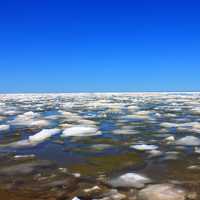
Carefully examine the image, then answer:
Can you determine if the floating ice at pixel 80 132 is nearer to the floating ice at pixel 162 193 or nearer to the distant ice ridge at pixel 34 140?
the distant ice ridge at pixel 34 140

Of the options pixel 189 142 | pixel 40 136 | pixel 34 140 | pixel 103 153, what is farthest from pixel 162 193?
pixel 40 136

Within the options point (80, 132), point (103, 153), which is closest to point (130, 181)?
point (103, 153)

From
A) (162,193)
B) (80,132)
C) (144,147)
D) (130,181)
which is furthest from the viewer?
(80,132)

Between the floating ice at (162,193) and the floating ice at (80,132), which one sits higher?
the floating ice at (80,132)

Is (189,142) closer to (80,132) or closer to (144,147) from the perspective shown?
(144,147)

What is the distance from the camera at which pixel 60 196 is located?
349 cm

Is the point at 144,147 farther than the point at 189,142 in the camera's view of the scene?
No

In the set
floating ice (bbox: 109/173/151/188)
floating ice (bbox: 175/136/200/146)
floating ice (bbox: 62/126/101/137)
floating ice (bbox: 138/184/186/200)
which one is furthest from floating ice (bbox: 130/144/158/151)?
floating ice (bbox: 138/184/186/200)

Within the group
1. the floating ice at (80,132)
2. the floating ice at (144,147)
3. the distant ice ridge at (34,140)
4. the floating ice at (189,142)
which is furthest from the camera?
the floating ice at (80,132)

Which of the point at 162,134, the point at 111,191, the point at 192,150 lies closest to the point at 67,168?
the point at 111,191

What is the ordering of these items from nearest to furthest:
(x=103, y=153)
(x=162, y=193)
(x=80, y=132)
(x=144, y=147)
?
(x=162, y=193) < (x=103, y=153) < (x=144, y=147) < (x=80, y=132)

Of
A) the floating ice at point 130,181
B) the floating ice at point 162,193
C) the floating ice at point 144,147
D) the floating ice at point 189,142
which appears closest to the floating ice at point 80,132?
the floating ice at point 144,147

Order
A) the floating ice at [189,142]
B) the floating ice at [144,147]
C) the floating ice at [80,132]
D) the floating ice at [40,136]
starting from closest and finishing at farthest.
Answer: the floating ice at [144,147], the floating ice at [189,142], the floating ice at [40,136], the floating ice at [80,132]

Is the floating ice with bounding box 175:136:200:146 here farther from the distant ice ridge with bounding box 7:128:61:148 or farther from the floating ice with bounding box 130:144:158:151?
the distant ice ridge with bounding box 7:128:61:148
